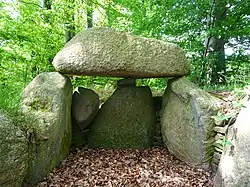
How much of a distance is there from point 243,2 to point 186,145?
364 centimetres

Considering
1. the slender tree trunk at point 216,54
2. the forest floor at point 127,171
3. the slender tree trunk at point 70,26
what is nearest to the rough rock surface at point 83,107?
the forest floor at point 127,171

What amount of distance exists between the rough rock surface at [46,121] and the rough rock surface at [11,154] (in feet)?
1.07

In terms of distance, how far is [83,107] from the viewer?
13.6 feet

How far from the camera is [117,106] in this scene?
4367 mm

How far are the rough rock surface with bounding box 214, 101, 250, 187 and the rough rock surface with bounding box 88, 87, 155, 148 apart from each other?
1.72 meters

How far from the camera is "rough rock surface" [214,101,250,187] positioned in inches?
93.0

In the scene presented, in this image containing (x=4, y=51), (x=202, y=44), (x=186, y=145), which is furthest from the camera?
(x=202, y=44)

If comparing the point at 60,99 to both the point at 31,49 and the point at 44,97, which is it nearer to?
the point at 44,97

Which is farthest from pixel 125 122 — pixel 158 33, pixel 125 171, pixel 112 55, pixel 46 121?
pixel 158 33

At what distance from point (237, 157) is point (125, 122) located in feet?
7.11

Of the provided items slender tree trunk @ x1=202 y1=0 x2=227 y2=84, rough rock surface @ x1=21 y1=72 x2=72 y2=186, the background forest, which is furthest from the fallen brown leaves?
slender tree trunk @ x1=202 y1=0 x2=227 y2=84

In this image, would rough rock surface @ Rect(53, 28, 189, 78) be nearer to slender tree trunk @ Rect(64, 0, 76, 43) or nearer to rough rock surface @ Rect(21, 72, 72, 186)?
rough rock surface @ Rect(21, 72, 72, 186)

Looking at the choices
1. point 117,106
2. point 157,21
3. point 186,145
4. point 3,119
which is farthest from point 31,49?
point 186,145

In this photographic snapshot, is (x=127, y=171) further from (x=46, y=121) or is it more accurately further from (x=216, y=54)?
(x=216, y=54)
